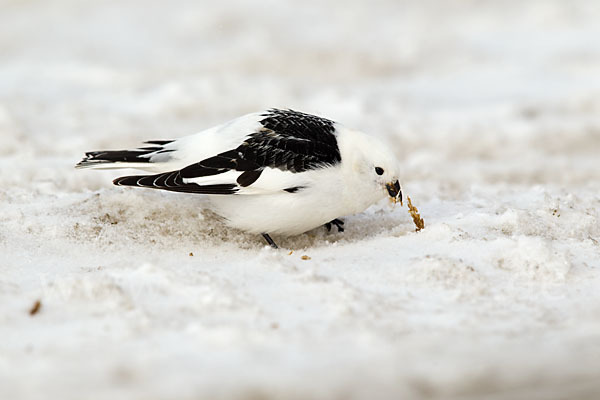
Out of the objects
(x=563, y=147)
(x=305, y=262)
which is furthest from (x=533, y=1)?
(x=305, y=262)

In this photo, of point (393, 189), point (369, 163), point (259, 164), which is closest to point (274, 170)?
point (259, 164)

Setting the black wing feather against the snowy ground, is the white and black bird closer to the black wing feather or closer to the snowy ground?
the black wing feather

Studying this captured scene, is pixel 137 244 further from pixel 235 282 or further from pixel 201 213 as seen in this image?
pixel 235 282

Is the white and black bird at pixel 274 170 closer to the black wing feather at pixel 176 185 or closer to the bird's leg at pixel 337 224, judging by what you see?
the black wing feather at pixel 176 185

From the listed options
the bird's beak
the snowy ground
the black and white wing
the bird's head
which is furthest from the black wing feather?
the bird's beak

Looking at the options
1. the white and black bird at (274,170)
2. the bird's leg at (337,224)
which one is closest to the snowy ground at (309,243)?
the bird's leg at (337,224)

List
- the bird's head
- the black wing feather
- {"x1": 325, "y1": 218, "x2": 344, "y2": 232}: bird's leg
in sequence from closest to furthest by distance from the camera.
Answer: the black wing feather < the bird's head < {"x1": 325, "y1": 218, "x2": 344, "y2": 232}: bird's leg

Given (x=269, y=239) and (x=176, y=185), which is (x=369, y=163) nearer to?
(x=269, y=239)
